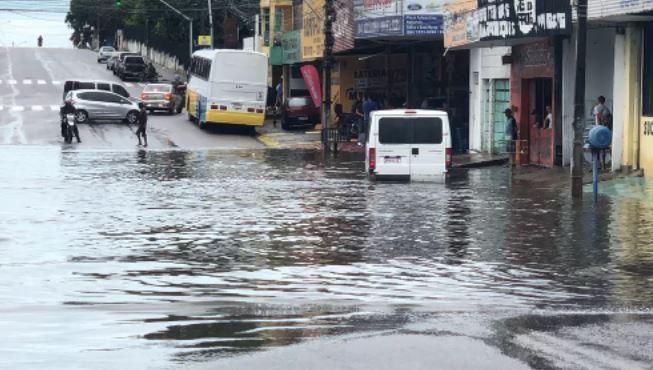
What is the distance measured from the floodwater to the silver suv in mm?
28516

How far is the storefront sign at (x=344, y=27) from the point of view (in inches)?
Result: 2205

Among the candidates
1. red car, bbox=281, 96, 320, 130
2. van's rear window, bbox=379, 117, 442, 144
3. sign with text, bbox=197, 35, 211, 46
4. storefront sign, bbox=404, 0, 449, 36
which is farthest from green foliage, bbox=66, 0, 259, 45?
van's rear window, bbox=379, 117, 442, 144

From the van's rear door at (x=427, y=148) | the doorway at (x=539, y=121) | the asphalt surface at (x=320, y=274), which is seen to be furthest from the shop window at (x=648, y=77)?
the doorway at (x=539, y=121)

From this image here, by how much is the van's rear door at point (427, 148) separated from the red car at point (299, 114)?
30.9 m

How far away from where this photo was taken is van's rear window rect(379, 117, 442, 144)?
32250mm

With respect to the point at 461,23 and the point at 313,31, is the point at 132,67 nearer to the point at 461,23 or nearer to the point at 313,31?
the point at 313,31

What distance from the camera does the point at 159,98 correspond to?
69125 millimetres

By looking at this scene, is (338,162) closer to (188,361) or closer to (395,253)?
(395,253)

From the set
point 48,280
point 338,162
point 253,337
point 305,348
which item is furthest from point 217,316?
point 338,162

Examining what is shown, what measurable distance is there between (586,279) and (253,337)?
18.8 feet

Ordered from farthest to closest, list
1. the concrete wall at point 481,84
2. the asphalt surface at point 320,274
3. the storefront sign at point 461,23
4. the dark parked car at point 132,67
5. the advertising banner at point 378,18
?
the dark parked car at point 132,67
the advertising banner at point 378,18
the concrete wall at point 481,84
the storefront sign at point 461,23
the asphalt surface at point 320,274

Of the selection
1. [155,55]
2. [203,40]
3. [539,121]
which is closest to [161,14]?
[155,55]

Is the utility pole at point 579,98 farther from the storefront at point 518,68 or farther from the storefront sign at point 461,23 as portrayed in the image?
the storefront sign at point 461,23

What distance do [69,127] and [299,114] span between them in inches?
578
